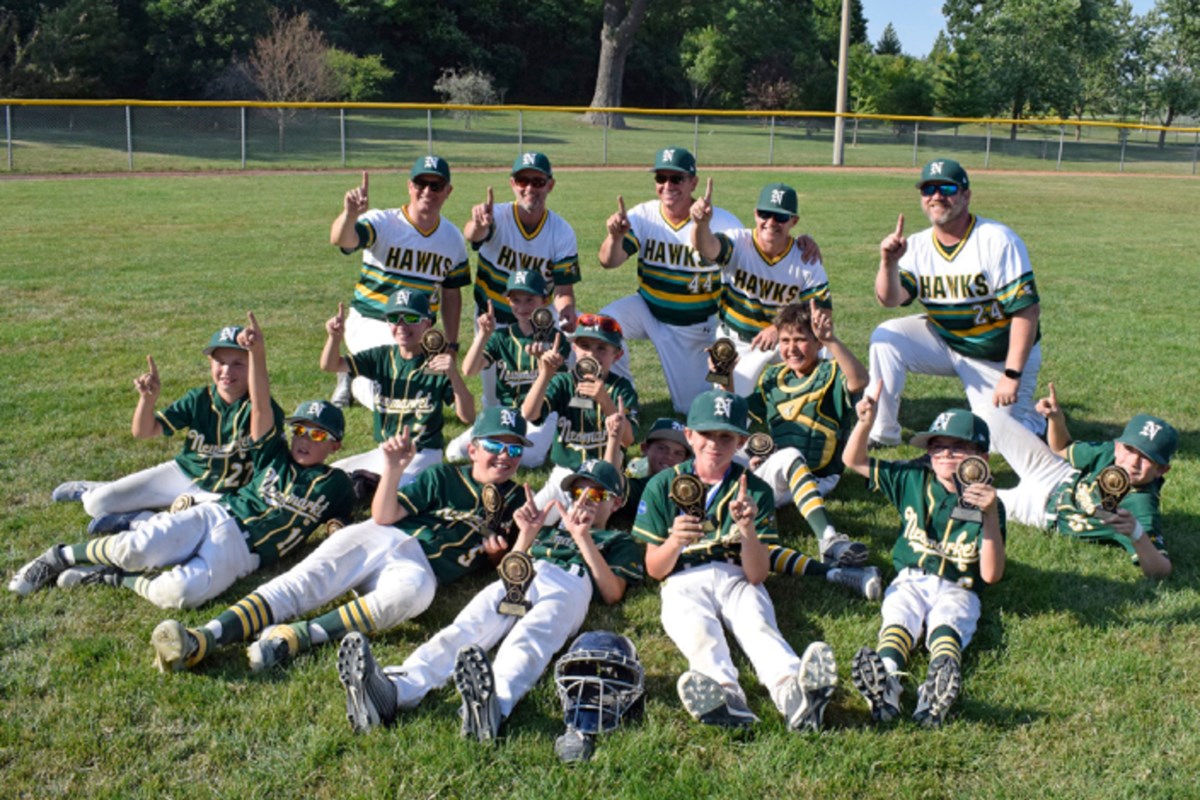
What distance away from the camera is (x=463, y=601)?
5.13m

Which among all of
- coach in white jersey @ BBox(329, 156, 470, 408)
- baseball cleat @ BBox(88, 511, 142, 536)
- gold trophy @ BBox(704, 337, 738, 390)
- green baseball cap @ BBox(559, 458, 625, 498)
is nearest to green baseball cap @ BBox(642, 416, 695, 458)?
green baseball cap @ BBox(559, 458, 625, 498)

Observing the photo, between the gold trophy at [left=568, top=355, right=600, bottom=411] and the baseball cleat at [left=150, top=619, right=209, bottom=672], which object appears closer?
the baseball cleat at [left=150, top=619, right=209, bottom=672]

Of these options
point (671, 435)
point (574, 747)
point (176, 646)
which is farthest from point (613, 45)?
point (574, 747)

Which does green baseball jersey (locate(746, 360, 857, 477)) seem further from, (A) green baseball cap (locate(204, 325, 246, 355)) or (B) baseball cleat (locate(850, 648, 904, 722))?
(A) green baseball cap (locate(204, 325, 246, 355))

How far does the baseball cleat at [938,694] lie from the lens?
4.12m

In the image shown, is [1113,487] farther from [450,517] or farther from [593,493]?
[450,517]

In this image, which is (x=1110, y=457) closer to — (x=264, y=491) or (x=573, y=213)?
(x=264, y=491)

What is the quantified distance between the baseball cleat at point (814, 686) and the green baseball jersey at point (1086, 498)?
234 cm

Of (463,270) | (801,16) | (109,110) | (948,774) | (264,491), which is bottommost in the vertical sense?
(948,774)

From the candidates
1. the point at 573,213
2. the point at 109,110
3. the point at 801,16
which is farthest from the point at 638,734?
the point at 801,16

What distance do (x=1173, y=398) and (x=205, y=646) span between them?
763 cm

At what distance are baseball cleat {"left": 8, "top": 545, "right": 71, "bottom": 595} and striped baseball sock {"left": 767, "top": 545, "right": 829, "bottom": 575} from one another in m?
3.44

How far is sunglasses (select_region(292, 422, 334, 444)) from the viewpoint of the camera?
5.45 m

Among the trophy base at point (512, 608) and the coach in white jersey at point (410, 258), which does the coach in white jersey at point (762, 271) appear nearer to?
the coach in white jersey at point (410, 258)
